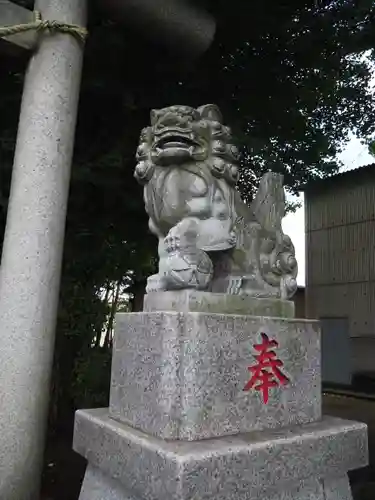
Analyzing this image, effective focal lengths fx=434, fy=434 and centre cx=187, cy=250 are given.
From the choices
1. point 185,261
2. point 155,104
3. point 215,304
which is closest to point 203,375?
point 215,304

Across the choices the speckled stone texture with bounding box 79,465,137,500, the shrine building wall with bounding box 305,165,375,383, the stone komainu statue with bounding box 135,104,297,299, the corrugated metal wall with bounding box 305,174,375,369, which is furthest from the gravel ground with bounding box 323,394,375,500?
the speckled stone texture with bounding box 79,465,137,500

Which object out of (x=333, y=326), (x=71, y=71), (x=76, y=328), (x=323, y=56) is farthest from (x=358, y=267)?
(x=71, y=71)

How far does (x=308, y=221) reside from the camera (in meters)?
6.32

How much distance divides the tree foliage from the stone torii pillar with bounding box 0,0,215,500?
0.45 metres

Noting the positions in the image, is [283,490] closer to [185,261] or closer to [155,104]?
[185,261]

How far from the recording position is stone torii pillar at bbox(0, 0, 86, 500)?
2.27m

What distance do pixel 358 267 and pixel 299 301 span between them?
9.67 feet

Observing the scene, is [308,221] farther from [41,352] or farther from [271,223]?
[41,352]

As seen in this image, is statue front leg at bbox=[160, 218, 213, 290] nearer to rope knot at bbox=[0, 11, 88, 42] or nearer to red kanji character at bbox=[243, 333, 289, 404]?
red kanji character at bbox=[243, 333, 289, 404]

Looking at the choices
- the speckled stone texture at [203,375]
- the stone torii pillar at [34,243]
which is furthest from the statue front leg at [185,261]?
the stone torii pillar at [34,243]

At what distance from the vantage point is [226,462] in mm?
1495

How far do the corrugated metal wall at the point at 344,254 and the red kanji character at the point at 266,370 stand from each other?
373 cm

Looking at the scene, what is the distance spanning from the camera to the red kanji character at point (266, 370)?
1804 mm

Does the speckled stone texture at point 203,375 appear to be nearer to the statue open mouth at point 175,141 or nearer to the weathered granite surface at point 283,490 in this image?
the weathered granite surface at point 283,490
